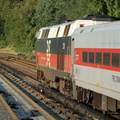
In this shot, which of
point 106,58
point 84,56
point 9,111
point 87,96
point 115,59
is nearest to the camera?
point 115,59

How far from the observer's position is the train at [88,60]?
895cm

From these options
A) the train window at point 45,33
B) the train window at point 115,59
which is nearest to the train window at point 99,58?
the train window at point 115,59

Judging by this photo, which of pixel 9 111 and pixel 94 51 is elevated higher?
pixel 94 51

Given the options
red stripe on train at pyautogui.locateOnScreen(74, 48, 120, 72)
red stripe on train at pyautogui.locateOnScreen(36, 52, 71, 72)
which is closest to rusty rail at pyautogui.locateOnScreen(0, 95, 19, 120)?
red stripe on train at pyautogui.locateOnScreen(36, 52, 71, 72)

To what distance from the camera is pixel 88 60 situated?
1061cm

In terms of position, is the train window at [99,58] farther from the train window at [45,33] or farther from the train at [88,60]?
the train window at [45,33]

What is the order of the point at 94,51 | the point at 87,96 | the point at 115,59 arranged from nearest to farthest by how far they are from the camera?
the point at 115,59
the point at 94,51
the point at 87,96

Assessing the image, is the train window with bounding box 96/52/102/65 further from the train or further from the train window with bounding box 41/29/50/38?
the train window with bounding box 41/29/50/38

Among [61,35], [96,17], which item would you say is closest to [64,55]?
[61,35]

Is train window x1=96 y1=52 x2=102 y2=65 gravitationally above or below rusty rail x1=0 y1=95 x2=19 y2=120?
above

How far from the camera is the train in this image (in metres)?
8.95

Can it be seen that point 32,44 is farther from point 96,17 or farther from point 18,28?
point 96,17

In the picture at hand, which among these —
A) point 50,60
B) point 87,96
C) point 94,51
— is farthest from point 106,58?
point 50,60

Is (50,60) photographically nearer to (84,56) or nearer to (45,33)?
(45,33)
